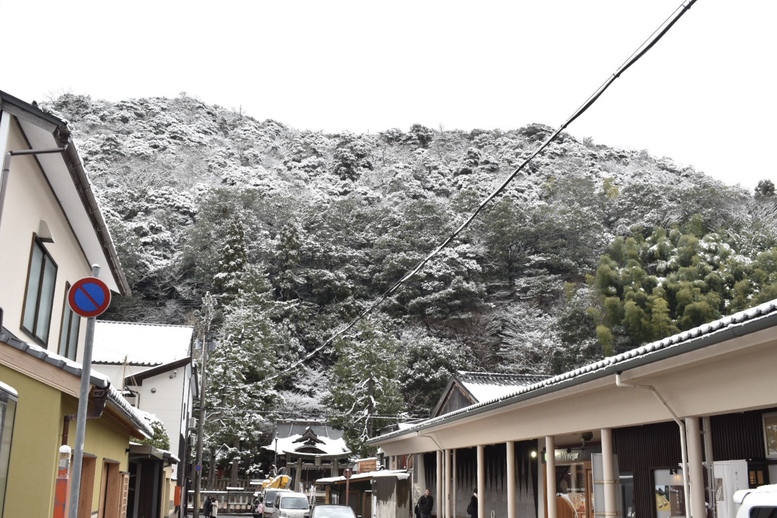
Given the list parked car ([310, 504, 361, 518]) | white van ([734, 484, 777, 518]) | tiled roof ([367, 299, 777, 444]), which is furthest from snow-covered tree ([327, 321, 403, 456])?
white van ([734, 484, 777, 518])

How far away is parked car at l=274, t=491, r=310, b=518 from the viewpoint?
2769cm

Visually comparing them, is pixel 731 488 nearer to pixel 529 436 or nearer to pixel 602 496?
pixel 602 496

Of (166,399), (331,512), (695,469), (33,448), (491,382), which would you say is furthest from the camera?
(166,399)

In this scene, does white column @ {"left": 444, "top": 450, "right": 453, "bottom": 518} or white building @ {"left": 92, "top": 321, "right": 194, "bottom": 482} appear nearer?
white column @ {"left": 444, "top": 450, "right": 453, "bottom": 518}

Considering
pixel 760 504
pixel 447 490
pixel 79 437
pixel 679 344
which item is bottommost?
pixel 447 490

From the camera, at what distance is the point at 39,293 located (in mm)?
10906

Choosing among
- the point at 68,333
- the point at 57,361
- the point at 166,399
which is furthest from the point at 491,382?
the point at 57,361

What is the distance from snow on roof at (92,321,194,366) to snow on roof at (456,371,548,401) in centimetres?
1269

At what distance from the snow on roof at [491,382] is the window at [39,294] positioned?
58.6 ft

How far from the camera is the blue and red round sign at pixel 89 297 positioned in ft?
19.8

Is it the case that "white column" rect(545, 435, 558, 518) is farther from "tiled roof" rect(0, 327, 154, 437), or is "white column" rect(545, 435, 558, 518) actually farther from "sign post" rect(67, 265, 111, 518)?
"sign post" rect(67, 265, 111, 518)

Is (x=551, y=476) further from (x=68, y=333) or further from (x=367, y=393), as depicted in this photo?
(x=367, y=393)

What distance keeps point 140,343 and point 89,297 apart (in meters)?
28.0

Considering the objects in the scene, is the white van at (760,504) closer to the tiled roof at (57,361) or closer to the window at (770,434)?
the window at (770,434)
